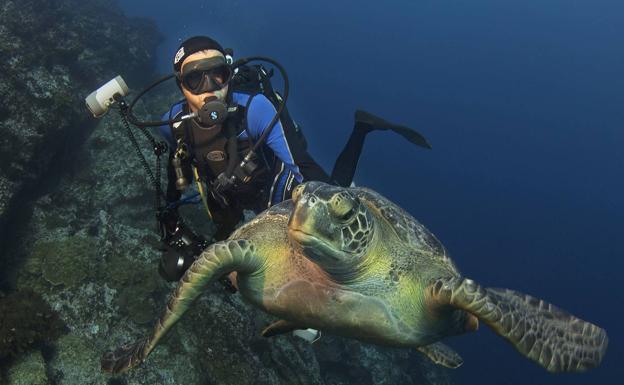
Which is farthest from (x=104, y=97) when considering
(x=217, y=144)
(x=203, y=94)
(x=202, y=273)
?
(x=202, y=273)

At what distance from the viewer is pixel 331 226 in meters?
1.76

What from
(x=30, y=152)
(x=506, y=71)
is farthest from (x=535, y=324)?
(x=506, y=71)

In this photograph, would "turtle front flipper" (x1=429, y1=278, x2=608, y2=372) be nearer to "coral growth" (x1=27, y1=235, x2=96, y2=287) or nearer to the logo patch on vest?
the logo patch on vest

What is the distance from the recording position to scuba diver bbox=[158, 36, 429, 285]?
2.92 m

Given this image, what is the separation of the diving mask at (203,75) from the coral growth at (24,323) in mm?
2576

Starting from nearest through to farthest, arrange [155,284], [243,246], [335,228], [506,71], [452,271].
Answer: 1. [335,228]
2. [243,246]
3. [452,271]
4. [155,284]
5. [506,71]

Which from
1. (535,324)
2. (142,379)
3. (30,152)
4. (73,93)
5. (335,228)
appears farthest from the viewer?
(73,93)

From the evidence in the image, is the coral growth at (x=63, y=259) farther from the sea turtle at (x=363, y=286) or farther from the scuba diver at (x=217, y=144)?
the sea turtle at (x=363, y=286)

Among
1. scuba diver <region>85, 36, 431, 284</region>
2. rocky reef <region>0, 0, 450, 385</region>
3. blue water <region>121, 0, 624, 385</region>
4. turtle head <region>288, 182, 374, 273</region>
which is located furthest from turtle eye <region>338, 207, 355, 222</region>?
blue water <region>121, 0, 624, 385</region>

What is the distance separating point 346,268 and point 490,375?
61.4 feet

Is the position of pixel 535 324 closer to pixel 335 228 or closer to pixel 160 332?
pixel 335 228

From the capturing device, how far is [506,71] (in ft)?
298

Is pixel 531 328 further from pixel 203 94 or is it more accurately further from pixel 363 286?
pixel 203 94

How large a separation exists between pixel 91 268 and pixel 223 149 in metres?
2.37
